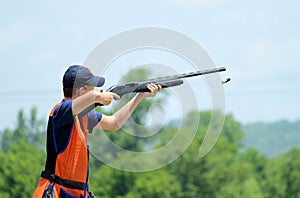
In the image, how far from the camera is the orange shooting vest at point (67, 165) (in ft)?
29.3

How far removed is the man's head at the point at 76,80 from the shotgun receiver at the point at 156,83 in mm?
280

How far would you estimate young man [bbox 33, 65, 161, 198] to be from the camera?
8.88m

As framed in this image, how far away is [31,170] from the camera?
6731cm

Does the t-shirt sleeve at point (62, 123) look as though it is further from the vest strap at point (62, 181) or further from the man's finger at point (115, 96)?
the man's finger at point (115, 96)

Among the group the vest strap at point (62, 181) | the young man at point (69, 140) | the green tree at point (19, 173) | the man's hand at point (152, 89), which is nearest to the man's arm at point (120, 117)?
the man's hand at point (152, 89)

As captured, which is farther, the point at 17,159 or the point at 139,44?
the point at 17,159

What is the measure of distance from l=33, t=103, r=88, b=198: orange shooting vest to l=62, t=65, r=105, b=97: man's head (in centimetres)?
21

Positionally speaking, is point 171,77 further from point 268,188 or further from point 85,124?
point 268,188

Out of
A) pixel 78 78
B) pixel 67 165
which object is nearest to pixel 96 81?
pixel 78 78

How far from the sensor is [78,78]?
8938 mm

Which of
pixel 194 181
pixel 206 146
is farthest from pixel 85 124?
pixel 194 181

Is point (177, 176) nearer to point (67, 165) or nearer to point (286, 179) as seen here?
point (286, 179)

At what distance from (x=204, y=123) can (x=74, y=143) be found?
369 ft

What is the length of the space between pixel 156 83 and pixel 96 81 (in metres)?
0.75
